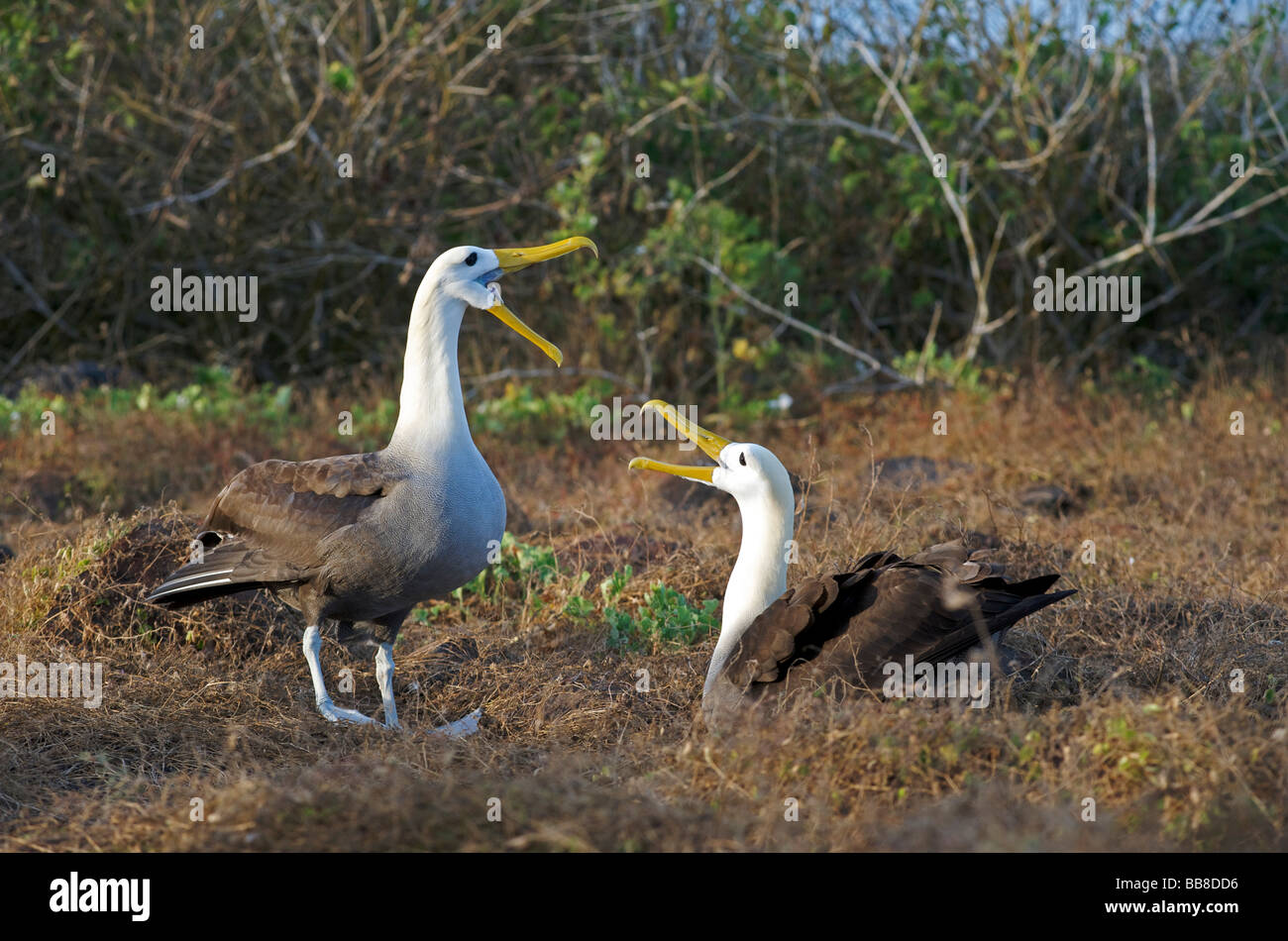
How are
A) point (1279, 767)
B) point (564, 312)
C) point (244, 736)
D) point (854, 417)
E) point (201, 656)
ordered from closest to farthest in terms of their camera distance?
point (1279, 767) < point (244, 736) < point (201, 656) < point (854, 417) < point (564, 312)

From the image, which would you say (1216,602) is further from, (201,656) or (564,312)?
(564,312)

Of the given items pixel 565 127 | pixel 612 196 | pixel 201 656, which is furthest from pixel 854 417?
pixel 201 656

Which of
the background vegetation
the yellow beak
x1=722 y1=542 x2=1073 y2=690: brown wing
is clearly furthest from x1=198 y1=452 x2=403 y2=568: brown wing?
the background vegetation

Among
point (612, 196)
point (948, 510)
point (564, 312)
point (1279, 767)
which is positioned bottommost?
point (1279, 767)

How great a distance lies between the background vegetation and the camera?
10.5 meters

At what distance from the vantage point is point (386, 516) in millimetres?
4582

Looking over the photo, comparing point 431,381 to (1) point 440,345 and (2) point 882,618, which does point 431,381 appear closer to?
(1) point 440,345

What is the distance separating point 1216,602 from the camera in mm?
5398

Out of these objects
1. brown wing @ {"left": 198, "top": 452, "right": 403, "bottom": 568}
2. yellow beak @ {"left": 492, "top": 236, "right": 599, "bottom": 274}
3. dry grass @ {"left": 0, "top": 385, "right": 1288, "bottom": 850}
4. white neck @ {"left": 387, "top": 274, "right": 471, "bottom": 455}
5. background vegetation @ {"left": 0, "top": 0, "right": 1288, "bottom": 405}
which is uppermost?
background vegetation @ {"left": 0, "top": 0, "right": 1288, "bottom": 405}

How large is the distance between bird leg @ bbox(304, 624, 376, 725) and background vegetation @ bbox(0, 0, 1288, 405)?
592 centimetres

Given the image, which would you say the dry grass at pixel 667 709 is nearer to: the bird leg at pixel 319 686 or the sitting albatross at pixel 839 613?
the bird leg at pixel 319 686

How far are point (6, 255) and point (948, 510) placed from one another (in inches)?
343

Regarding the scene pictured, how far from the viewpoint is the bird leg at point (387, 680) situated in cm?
468

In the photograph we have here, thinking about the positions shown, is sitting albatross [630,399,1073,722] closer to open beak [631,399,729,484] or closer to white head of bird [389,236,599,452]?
open beak [631,399,729,484]
